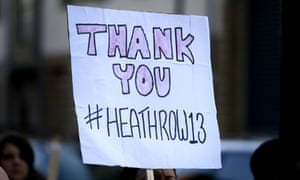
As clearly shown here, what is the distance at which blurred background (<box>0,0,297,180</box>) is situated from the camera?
2248 centimetres

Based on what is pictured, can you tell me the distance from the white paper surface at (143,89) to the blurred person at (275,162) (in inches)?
30.5

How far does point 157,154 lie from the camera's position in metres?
4.99

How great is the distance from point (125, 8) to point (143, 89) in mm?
20464

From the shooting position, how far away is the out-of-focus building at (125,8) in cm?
2269

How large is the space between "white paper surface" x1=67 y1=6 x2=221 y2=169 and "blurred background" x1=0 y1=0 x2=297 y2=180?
15.4 ft

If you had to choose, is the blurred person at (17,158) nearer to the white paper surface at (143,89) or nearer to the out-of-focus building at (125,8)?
the white paper surface at (143,89)

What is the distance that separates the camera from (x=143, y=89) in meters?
5.08

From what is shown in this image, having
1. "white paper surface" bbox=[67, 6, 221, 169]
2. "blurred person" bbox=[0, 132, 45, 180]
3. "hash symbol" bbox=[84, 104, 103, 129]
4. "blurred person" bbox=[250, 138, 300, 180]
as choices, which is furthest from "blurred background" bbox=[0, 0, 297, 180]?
"hash symbol" bbox=[84, 104, 103, 129]

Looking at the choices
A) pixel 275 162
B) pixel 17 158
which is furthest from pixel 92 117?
pixel 17 158

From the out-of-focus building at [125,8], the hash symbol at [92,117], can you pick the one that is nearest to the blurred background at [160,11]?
the out-of-focus building at [125,8]

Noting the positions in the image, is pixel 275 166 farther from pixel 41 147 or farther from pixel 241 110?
pixel 241 110

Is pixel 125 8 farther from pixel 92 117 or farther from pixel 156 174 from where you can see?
pixel 92 117

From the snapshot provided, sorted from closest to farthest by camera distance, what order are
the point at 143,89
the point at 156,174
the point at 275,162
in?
the point at 143,89 < the point at 156,174 < the point at 275,162

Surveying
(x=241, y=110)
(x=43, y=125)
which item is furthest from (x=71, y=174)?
(x=43, y=125)
